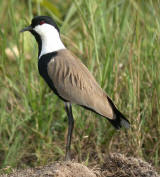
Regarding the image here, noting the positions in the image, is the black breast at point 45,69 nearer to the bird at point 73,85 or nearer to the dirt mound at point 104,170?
the bird at point 73,85

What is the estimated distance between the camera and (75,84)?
140 inches

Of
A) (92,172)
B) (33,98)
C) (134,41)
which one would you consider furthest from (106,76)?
(92,172)

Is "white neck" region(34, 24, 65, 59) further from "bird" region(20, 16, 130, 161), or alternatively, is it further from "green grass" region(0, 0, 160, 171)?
"green grass" region(0, 0, 160, 171)

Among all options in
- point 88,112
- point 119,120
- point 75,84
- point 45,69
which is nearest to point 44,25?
point 45,69

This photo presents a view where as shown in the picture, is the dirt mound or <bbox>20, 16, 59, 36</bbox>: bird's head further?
<bbox>20, 16, 59, 36</bbox>: bird's head

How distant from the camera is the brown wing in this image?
3508 millimetres

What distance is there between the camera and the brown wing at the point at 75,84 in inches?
138

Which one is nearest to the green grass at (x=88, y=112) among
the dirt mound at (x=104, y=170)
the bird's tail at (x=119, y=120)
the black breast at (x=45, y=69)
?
the bird's tail at (x=119, y=120)

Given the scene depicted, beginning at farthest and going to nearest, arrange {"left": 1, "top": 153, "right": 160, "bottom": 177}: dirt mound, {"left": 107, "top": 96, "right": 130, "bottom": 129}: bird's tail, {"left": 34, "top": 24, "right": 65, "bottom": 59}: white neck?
1. {"left": 34, "top": 24, "right": 65, "bottom": 59}: white neck
2. {"left": 107, "top": 96, "right": 130, "bottom": 129}: bird's tail
3. {"left": 1, "top": 153, "right": 160, "bottom": 177}: dirt mound

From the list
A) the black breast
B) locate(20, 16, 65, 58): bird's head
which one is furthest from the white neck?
the black breast

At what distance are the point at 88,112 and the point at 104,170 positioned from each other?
92cm

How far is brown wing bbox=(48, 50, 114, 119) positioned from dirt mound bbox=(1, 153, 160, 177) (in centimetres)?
47

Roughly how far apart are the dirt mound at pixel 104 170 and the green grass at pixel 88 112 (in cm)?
60

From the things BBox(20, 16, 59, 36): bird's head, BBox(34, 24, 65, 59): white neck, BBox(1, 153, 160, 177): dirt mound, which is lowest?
BBox(1, 153, 160, 177): dirt mound
